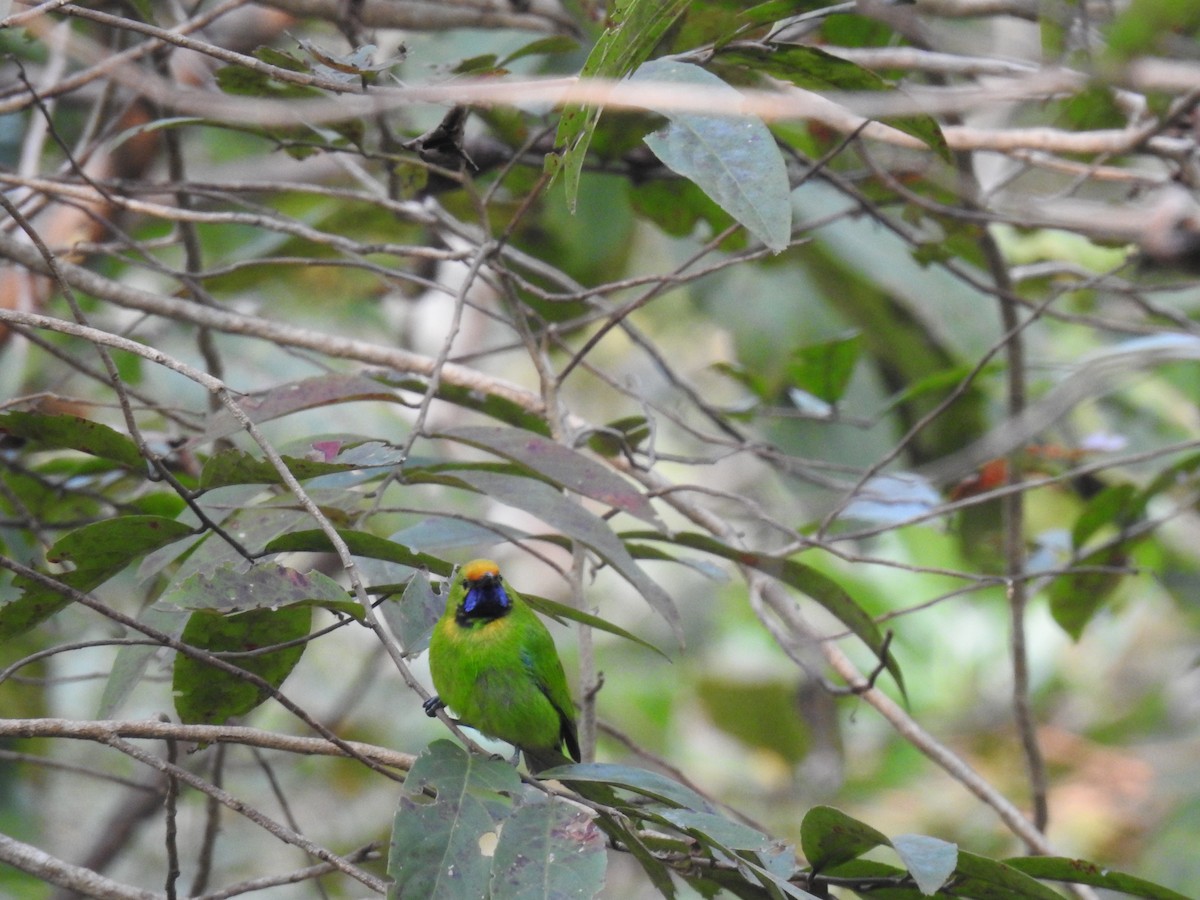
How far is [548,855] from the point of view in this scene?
133 centimetres

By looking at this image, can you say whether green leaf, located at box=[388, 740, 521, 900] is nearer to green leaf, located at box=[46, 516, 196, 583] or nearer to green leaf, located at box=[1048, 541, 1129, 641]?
green leaf, located at box=[46, 516, 196, 583]

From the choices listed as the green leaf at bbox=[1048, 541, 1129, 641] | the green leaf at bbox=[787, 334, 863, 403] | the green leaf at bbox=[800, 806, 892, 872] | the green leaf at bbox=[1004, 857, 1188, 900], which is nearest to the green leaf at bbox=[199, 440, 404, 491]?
the green leaf at bbox=[800, 806, 892, 872]

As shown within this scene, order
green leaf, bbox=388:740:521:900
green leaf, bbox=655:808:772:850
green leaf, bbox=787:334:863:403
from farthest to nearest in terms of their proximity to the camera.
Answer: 1. green leaf, bbox=787:334:863:403
2. green leaf, bbox=655:808:772:850
3. green leaf, bbox=388:740:521:900

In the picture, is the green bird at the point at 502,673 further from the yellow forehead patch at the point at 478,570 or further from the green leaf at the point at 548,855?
the green leaf at the point at 548,855

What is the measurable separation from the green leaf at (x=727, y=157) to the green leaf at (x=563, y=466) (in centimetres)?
48

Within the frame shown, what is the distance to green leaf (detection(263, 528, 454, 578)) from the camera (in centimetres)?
167

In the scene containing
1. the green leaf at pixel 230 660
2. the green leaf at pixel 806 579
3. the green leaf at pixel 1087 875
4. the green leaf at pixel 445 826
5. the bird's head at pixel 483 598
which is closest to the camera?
the green leaf at pixel 445 826

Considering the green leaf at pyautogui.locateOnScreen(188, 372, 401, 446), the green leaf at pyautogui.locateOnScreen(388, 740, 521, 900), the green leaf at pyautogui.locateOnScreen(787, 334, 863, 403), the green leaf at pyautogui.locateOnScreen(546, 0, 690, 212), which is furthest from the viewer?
the green leaf at pyautogui.locateOnScreen(787, 334, 863, 403)

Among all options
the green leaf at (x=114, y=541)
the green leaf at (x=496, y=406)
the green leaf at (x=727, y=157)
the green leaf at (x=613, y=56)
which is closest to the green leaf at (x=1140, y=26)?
the green leaf at (x=727, y=157)

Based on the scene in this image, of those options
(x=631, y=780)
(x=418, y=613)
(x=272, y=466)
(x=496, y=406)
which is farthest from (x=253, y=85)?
(x=631, y=780)

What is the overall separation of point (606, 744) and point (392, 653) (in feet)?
13.1

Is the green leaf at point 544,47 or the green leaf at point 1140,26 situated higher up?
the green leaf at point 544,47

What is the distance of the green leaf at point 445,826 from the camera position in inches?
50.7

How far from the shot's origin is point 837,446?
4.05 metres
